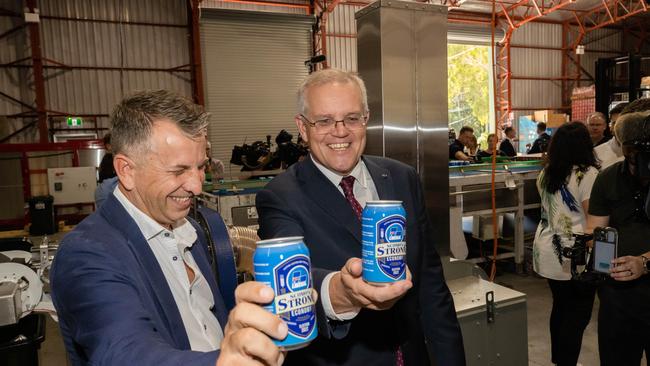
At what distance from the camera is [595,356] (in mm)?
3408

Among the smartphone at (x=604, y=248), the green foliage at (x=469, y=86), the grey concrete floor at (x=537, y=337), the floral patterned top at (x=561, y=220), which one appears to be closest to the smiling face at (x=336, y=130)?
the smartphone at (x=604, y=248)

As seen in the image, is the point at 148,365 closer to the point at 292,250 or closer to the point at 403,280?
the point at 292,250

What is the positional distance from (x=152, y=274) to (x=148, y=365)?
312 millimetres

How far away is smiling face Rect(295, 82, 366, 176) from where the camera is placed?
1438 mm

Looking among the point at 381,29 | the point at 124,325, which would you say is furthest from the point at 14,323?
the point at 381,29

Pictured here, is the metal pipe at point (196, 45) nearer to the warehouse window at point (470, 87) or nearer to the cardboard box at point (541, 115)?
the warehouse window at point (470, 87)

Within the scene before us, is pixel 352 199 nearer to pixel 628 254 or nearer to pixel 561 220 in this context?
pixel 628 254

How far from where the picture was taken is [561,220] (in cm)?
278

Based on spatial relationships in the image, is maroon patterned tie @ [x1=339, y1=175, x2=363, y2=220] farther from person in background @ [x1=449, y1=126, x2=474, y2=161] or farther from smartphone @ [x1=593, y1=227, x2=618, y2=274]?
person in background @ [x1=449, y1=126, x2=474, y2=161]

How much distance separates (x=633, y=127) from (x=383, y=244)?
1.53m

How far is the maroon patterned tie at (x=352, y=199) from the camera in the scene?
4.62ft

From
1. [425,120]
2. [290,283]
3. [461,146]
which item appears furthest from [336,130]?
[461,146]

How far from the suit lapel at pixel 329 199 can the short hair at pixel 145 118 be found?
0.47 meters

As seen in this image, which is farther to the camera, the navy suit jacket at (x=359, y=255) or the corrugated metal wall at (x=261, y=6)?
the corrugated metal wall at (x=261, y=6)
